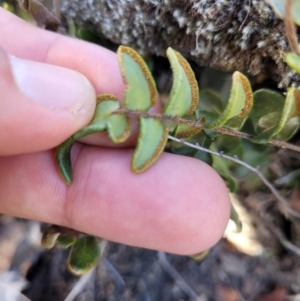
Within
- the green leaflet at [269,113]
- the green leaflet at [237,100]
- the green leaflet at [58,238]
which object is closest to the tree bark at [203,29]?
the green leaflet at [269,113]

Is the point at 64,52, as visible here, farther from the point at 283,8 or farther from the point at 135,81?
the point at 283,8

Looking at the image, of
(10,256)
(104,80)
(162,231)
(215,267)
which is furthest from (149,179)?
(10,256)

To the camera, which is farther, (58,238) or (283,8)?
(58,238)

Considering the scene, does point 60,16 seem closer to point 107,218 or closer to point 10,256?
point 107,218

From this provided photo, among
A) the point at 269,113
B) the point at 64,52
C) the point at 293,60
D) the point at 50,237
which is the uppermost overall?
the point at 293,60

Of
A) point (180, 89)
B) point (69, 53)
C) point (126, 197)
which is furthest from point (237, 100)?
point (69, 53)

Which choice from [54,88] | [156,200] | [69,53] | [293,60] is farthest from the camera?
[69,53]
